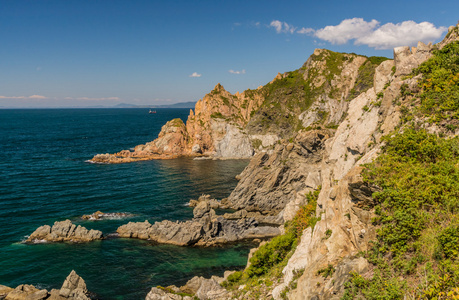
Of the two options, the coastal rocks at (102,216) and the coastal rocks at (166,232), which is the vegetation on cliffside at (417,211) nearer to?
the coastal rocks at (166,232)

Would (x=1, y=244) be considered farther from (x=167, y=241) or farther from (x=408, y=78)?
(x=408, y=78)

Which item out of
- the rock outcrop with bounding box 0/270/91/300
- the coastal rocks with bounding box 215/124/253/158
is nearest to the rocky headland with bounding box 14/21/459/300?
the rock outcrop with bounding box 0/270/91/300

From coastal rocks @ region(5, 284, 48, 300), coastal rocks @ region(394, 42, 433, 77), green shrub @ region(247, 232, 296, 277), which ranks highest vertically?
coastal rocks @ region(394, 42, 433, 77)

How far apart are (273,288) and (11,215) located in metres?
59.8

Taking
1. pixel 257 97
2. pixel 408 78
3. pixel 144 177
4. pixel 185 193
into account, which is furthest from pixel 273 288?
pixel 257 97

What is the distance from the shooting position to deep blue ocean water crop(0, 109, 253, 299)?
3984 cm

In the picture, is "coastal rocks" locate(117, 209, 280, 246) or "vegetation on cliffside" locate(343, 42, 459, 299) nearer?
"vegetation on cliffside" locate(343, 42, 459, 299)

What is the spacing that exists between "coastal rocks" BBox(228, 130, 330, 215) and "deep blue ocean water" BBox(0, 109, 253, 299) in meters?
9.94

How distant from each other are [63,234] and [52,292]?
19.0 meters

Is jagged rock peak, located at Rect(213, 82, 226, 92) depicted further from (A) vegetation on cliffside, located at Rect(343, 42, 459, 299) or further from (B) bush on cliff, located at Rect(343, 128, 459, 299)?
(B) bush on cliff, located at Rect(343, 128, 459, 299)

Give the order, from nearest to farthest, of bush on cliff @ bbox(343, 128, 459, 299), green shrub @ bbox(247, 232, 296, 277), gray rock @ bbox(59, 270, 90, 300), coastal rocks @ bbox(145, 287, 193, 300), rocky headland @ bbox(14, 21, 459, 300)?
bush on cliff @ bbox(343, 128, 459, 299) → rocky headland @ bbox(14, 21, 459, 300) → green shrub @ bbox(247, 232, 296, 277) → coastal rocks @ bbox(145, 287, 193, 300) → gray rock @ bbox(59, 270, 90, 300)

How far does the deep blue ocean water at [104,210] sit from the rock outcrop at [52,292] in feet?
9.19

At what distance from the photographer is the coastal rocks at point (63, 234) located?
49.6 metres

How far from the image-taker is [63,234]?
5006 cm
